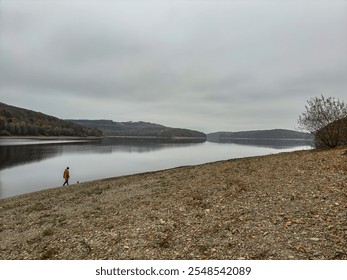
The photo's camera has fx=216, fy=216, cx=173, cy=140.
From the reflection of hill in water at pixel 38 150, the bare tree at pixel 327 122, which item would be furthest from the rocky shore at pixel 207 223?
the reflection of hill in water at pixel 38 150

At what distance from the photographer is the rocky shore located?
7.24 meters

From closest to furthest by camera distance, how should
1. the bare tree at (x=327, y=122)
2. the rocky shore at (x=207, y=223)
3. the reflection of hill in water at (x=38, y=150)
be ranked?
1. the rocky shore at (x=207, y=223)
2. the bare tree at (x=327, y=122)
3. the reflection of hill in water at (x=38, y=150)

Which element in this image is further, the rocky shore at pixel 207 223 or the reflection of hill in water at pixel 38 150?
the reflection of hill in water at pixel 38 150

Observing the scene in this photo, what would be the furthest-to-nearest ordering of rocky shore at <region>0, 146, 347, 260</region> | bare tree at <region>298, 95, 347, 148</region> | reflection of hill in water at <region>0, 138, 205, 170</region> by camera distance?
1. reflection of hill in water at <region>0, 138, 205, 170</region>
2. bare tree at <region>298, 95, 347, 148</region>
3. rocky shore at <region>0, 146, 347, 260</region>

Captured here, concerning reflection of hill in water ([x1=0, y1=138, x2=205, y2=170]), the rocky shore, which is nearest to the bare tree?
the rocky shore

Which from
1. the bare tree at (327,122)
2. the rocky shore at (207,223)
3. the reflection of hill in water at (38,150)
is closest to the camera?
the rocky shore at (207,223)

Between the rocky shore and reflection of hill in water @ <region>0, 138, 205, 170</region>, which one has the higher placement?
the rocky shore

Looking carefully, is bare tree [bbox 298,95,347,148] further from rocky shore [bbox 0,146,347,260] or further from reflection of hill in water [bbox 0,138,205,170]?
reflection of hill in water [bbox 0,138,205,170]

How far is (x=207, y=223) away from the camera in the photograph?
30.7ft

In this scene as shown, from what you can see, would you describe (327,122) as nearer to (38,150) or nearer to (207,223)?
(207,223)

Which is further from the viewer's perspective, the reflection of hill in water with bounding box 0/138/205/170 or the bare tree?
the reflection of hill in water with bounding box 0/138/205/170

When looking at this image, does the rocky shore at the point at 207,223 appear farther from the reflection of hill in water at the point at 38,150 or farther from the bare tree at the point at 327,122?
the reflection of hill in water at the point at 38,150

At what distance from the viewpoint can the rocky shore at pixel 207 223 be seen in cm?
724
